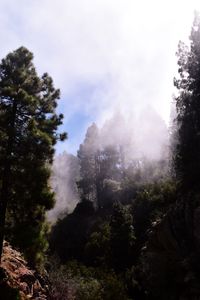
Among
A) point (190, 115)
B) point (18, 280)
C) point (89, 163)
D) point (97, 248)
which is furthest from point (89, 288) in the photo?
point (89, 163)

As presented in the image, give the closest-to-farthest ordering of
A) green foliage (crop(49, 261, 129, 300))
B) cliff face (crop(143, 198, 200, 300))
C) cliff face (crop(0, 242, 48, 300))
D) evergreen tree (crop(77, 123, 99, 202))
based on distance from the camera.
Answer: cliff face (crop(0, 242, 48, 300)) → green foliage (crop(49, 261, 129, 300)) → cliff face (crop(143, 198, 200, 300)) → evergreen tree (crop(77, 123, 99, 202))

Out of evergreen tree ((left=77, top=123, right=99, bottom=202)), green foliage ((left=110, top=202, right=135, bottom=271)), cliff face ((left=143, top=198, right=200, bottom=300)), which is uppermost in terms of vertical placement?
evergreen tree ((left=77, top=123, right=99, bottom=202))

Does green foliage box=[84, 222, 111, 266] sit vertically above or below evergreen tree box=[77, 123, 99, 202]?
below

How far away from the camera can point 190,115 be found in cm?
3100

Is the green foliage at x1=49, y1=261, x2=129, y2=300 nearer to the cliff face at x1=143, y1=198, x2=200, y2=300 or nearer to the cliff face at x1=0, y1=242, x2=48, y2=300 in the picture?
the cliff face at x1=0, y1=242, x2=48, y2=300

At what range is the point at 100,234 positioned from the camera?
4634 centimetres

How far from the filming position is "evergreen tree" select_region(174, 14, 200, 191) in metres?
29.5

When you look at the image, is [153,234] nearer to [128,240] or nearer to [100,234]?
[128,240]

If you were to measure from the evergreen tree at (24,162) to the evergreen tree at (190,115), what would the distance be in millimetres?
12512

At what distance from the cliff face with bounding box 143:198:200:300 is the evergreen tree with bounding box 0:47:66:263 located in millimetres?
11416

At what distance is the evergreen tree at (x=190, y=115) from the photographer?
96.8 feet

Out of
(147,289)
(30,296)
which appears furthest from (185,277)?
(30,296)

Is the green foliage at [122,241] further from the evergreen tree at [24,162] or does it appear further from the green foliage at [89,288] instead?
the evergreen tree at [24,162]

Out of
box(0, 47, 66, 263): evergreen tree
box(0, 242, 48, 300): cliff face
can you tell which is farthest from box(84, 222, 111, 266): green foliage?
box(0, 47, 66, 263): evergreen tree
